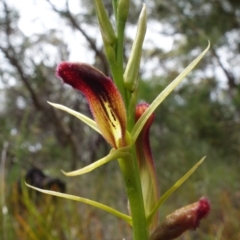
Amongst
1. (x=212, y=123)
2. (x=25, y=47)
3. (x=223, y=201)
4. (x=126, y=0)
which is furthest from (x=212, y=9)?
(x=126, y=0)

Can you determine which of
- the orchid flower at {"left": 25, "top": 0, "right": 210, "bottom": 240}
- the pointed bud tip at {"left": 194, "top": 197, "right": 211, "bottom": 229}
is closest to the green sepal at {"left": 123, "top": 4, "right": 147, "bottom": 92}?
the orchid flower at {"left": 25, "top": 0, "right": 210, "bottom": 240}

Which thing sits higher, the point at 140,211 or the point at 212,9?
the point at 212,9

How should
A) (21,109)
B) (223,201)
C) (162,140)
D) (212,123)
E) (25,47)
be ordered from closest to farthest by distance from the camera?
1. (223,201)
2. (212,123)
3. (25,47)
4. (162,140)
5. (21,109)

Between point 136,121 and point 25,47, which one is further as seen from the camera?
point 25,47

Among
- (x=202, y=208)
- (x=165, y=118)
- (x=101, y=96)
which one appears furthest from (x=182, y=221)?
(x=165, y=118)

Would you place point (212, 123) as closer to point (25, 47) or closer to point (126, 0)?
point (25, 47)

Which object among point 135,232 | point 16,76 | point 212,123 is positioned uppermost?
point 16,76
